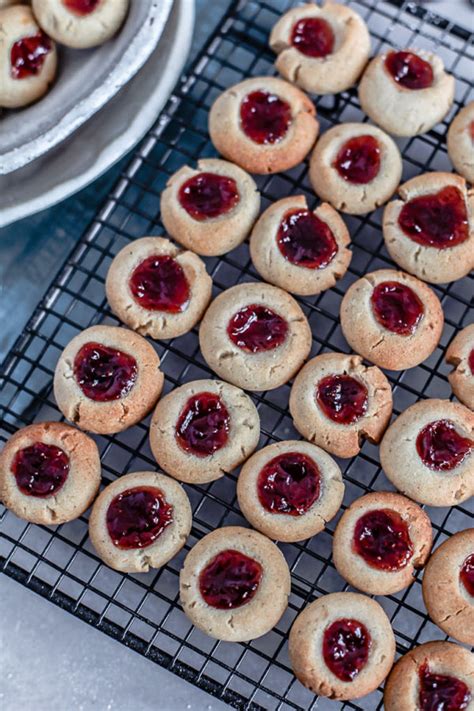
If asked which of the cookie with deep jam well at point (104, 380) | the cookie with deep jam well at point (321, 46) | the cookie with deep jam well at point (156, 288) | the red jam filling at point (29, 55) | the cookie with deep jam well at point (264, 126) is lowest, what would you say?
the cookie with deep jam well at point (104, 380)

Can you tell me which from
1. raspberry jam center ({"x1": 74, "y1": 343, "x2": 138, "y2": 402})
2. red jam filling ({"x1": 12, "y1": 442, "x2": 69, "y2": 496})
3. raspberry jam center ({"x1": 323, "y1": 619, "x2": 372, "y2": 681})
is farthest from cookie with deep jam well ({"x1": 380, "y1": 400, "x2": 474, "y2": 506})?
red jam filling ({"x1": 12, "y1": 442, "x2": 69, "y2": 496})

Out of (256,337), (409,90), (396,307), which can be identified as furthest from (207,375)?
(409,90)

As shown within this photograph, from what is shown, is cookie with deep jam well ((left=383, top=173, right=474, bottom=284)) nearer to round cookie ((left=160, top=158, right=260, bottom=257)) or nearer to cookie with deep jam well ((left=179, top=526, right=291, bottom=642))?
round cookie ((left=160, top=158, right=260, bottom=257))

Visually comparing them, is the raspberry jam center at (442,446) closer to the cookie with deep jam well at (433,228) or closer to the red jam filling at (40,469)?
the cookie with deep jam well at (433,228)

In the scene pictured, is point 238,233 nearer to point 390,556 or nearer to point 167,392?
point 167,392

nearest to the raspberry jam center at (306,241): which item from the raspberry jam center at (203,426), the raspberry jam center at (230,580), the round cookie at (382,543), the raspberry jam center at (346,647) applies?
A: the raspberry jam center at (203,426)

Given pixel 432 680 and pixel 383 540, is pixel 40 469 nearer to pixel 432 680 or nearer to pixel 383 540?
pixel 383 540
